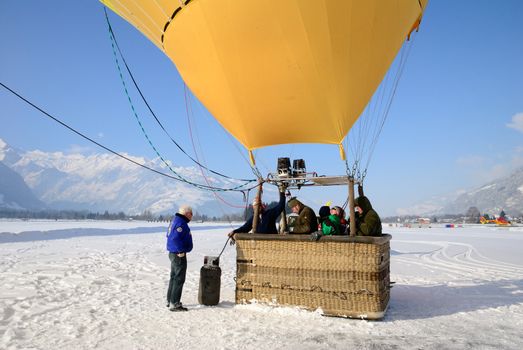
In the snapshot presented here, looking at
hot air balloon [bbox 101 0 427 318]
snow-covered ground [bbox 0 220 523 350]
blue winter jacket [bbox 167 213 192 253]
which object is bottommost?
snow-covered ground [bbox 0 220 523 350]

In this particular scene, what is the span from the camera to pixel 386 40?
6.81m

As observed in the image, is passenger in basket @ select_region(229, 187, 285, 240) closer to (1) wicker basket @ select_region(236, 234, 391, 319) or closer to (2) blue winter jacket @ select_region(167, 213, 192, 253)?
(1) wicker basket @ select_region(236, 234, 391, 319)

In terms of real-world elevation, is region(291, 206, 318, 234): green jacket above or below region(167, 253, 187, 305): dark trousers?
above

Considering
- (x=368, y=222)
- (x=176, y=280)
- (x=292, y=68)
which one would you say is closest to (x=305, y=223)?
(x=368, y=222)

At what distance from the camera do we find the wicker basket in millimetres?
5441

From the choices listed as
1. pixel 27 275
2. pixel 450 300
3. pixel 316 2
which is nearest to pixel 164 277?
pixel 27 275

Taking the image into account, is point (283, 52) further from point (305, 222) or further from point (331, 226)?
point (331, 226)

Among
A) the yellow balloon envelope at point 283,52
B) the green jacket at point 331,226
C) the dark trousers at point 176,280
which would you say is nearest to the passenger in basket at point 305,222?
the green jacket at point 331,226

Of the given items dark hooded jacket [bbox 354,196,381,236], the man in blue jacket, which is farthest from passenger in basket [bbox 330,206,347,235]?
the man in blue jacket

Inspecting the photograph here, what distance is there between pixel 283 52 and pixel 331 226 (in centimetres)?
306

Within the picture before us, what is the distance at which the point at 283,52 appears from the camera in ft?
20.8

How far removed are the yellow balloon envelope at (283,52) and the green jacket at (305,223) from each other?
2.12 meters

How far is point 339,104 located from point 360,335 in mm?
4111

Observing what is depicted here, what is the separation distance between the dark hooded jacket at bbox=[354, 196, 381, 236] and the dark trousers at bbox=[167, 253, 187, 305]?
2.95 metres
